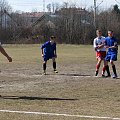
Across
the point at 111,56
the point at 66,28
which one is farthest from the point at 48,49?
the point at 66,28

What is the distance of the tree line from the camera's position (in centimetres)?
7569

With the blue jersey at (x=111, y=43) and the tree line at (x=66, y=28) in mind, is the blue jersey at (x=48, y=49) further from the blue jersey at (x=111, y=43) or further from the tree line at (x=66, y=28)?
the tree line at (x=66, y=28)

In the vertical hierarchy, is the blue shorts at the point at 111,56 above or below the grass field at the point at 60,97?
above

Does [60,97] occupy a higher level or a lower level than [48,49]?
lower

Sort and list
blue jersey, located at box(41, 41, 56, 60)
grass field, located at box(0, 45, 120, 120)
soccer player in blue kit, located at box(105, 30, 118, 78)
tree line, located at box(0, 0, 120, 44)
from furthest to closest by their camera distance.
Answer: tree line, located at box(0, 0, 120, 44)
blue jersey, located at box(41, 41, 56, 60)
soccer player in blue kit, located at box(105, 30, 118, 78)
grass field, located at box(0, 45, 120, 120)

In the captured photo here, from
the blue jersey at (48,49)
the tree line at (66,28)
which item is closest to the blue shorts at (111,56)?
the blue jersey at (48,49)

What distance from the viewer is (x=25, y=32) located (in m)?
77.8

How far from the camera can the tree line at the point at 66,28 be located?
75688 millimetres

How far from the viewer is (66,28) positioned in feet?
253

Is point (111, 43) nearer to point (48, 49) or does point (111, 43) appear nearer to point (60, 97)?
point (48, 49)

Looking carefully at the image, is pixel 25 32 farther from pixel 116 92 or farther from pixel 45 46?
pixel 116 92

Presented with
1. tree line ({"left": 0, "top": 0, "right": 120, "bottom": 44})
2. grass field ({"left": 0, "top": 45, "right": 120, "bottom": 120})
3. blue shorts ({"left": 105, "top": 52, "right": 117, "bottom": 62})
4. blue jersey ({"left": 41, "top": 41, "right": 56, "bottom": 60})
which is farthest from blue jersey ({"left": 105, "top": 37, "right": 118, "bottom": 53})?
tree line ({"left": 0, "top": 0, "right": 120, "bottom": 44})

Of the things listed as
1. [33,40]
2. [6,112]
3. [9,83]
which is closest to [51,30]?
[33,40]

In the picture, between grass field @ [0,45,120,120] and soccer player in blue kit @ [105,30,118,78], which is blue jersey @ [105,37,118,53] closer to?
soccer player in blue kit @ [105,30,118,78]
